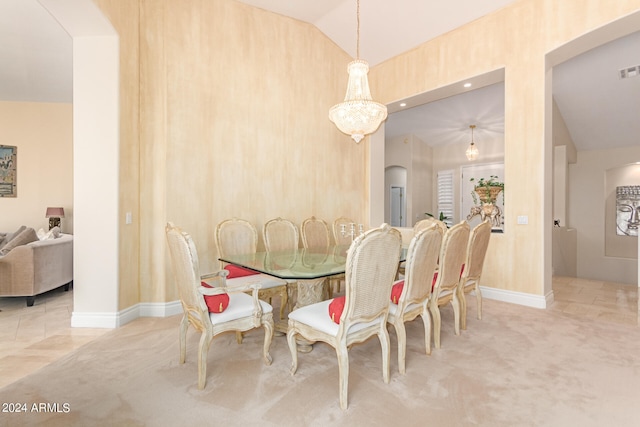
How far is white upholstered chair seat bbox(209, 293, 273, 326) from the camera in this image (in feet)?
6.89

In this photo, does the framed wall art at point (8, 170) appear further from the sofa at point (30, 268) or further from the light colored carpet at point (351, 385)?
the light colored carpet at point (351, 385)

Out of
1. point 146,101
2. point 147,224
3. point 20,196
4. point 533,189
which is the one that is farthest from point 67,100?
point 533,189

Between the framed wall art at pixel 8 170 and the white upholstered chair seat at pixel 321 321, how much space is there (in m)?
7.16

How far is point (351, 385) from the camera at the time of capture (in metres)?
2.09

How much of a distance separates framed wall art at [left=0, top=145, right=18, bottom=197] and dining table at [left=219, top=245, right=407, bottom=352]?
6.10 m

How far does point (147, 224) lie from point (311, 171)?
2.36 m

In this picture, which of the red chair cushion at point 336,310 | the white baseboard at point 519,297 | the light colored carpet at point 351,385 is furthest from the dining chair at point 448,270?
the white baseboard at point 519,297

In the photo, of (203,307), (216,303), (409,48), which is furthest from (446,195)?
(203,307)

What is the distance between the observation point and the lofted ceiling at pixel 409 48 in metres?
4.13

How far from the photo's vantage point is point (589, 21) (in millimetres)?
3348

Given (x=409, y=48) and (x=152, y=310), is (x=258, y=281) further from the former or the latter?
(x=409, y=48)

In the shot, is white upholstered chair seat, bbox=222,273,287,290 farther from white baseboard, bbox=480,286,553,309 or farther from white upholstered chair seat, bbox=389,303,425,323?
white baseboard, bbox=480,286,553,309

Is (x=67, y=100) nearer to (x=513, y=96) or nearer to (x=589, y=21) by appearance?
(x=513, y=96)

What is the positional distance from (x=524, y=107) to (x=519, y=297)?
233cm
